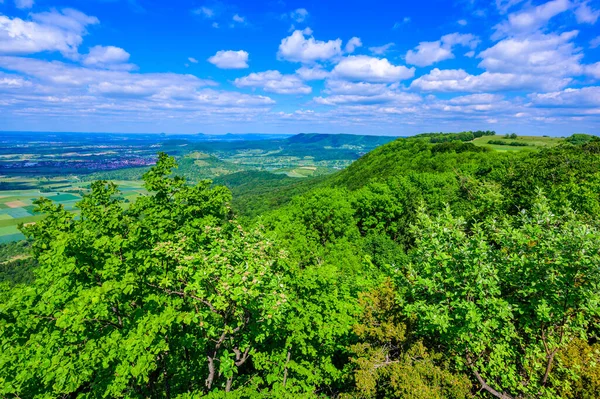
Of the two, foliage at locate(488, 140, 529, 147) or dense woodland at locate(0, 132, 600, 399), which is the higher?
foliage at locate(488, 140, 529, 147)

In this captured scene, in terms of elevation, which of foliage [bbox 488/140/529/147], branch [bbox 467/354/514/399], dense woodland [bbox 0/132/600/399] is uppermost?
foliage [bbox 488/140/529/147]

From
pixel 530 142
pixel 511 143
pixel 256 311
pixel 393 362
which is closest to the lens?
pixel 256 311

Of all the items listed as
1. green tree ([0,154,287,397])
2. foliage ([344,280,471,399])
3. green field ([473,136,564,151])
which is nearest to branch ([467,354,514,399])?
foliage ([344,280,471,399])

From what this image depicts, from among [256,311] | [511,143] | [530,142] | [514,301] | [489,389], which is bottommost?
[489,389]

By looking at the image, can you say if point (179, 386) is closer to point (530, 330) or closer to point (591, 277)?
point (530, 330)

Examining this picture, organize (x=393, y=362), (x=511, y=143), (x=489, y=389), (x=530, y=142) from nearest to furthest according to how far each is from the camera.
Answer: (x=489, y=389) → (x=393, y=362) → (x=530, y=142) → (x=511, y=143)

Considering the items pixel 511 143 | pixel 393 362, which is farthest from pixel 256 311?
pixel 511 143

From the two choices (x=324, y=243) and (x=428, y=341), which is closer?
(x=428, y=341)

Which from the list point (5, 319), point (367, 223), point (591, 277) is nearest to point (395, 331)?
point (591, 277)

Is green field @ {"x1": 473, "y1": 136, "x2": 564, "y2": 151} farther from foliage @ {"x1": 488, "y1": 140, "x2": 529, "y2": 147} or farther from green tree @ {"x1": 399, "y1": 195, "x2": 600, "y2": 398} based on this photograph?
green tree @ {"x1": 399, "y1": 195, "x2": 600, "y2": 398}

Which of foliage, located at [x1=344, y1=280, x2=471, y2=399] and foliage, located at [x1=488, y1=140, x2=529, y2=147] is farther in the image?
foliage, located at [x1=488, y1=140, x2=529, y2=147]

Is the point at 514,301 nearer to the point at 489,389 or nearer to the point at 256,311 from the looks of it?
the point at 489,389
